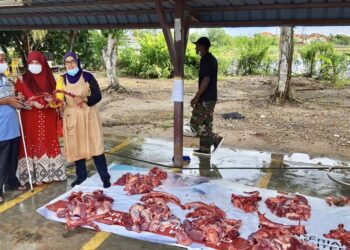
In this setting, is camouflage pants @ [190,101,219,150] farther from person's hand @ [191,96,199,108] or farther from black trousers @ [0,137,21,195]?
black trousers @ [0,137,21,195]

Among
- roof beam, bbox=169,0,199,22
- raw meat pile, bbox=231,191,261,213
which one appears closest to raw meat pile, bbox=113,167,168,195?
raw meat pile, bbox=231,191,261,213

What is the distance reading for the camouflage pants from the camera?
6.92 m

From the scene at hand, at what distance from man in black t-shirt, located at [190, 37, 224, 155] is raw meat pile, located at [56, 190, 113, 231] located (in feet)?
9.36

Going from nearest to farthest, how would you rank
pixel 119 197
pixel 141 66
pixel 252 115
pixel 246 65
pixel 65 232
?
pixel 65 232 < pixel 119 197 < pixel 252 115 < pixel 141 66 < pixel 246 65

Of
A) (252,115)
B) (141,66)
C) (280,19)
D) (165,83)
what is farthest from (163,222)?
(141,66)

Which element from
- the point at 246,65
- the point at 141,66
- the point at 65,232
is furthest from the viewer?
the point at 246,65

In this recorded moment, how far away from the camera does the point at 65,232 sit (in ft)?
13.2

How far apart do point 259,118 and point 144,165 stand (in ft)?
18.6

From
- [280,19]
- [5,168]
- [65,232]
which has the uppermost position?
[280,19]

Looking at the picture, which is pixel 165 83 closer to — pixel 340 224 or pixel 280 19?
pixel 280 19

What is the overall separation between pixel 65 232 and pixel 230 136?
5.45 m

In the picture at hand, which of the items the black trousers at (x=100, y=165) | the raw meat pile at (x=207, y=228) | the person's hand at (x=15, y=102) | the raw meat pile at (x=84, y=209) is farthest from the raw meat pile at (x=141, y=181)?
the person's hand at (x=15, y=102)

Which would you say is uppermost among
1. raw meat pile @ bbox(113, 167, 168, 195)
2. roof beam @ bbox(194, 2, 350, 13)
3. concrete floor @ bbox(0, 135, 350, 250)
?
roof beam @ bbox(194, 2, 350, 13)

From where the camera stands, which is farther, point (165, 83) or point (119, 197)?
point (165, 83)
